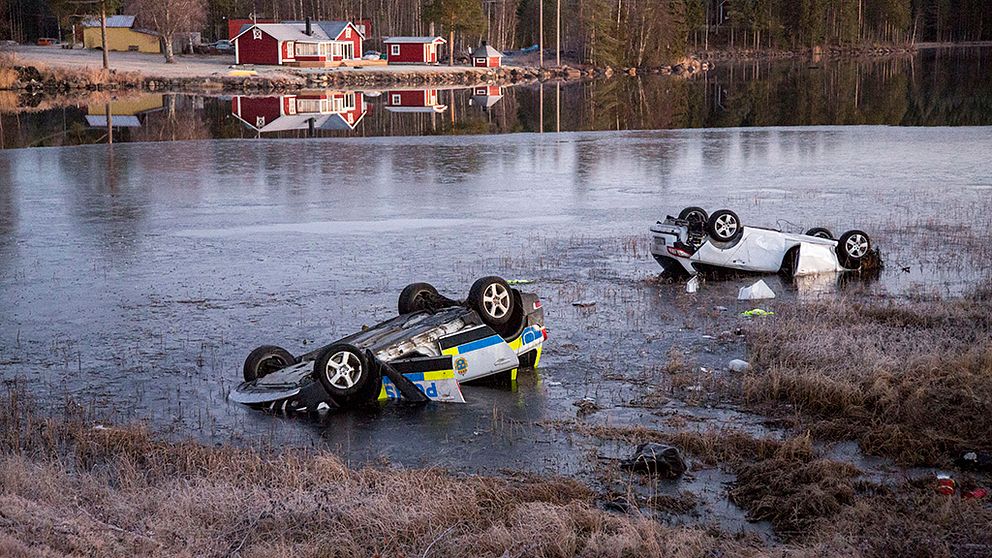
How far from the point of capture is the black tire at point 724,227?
1741 centimetres

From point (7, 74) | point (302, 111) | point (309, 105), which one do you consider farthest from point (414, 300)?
point (7, 74)

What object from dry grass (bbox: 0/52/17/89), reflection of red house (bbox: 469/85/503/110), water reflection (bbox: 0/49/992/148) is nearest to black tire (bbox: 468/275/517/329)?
water reflection (bbox: 0/49/992/148)

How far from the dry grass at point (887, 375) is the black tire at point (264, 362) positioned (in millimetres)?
4963

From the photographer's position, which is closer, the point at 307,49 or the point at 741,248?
the point at 741,248

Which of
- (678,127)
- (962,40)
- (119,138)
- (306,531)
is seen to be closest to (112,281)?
(306,531)

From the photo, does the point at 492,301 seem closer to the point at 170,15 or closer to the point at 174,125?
the point at 174,125

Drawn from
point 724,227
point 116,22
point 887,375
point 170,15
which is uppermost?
point 116,22

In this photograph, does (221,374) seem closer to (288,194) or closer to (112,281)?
(112,281)

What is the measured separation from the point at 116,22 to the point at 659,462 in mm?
104406

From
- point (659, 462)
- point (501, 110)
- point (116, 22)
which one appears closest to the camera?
point (659, 462)

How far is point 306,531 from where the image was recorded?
299 inches

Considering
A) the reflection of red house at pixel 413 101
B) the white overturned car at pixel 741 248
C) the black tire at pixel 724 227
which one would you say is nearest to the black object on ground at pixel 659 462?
the white overturned car at pixel 741 248

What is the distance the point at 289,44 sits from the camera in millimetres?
94875

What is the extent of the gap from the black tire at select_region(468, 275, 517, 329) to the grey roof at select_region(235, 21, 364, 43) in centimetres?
8590
